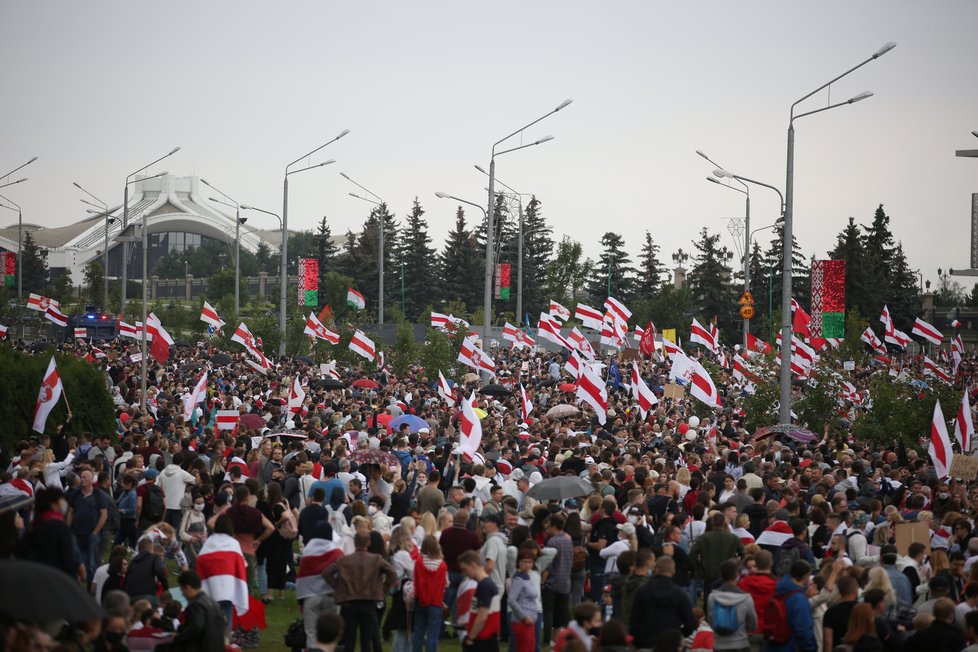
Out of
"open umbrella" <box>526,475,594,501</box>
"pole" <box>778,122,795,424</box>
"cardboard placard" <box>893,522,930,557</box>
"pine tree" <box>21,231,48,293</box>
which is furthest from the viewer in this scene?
"pine tree" <box>21,231,48,293</box>

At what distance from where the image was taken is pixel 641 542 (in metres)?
12.2

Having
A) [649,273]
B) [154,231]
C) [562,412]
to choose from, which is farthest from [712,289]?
→ [154,231]

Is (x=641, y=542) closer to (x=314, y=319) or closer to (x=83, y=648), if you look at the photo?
(x=83, y=648)

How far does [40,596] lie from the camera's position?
696 cm

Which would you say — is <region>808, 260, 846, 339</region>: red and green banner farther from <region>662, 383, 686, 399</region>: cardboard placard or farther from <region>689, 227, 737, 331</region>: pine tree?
<region>689, 227, 737, 331</region>: pine tree

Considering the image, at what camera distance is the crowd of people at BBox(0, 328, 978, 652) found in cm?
922

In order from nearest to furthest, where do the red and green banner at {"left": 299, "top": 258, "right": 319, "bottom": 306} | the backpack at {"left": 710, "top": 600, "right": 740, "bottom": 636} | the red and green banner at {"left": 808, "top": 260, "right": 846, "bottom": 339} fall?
the backpack at {"left": 710, "top": 600, "right": 740, "bottom": 636}, the red and green banner at {"left": 808, "top": 260, "right": 846, "bottom": 339}, the red and green banner at {"left": 299, "top": 258, "right": 319, "bottom": 306}

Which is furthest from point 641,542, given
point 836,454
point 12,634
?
point 836,454

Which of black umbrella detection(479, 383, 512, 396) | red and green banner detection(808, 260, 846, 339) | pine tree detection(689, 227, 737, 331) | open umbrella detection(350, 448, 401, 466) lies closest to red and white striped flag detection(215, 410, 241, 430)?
open umbrella detection(350, 448, 401, 466)

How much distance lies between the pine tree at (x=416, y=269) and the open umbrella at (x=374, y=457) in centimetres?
7031

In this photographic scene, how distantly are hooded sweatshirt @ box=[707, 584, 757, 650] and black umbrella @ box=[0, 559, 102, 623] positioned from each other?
4778mm

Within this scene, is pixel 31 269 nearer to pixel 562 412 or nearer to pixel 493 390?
pixel 493 390

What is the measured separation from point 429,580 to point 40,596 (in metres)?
4.20

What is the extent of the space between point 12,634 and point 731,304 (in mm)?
73962
